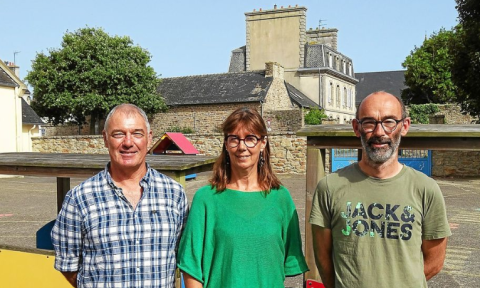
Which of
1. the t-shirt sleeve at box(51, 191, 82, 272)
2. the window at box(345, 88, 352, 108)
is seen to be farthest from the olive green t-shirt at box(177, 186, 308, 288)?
the window at box(345, 88, 352, 108)

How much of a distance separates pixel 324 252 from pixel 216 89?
33194 millimetres

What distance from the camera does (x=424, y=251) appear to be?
2549mm

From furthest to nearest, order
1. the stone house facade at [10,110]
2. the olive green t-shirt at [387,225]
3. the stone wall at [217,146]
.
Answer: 1. the stone house facade at [10,110]
2. the stone wall at [217,146]
3. the olive green t-shirt at [387,225]

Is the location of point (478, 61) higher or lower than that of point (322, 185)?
Result: higher

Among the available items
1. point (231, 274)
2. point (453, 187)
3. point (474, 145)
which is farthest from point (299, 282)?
point (453, 187)

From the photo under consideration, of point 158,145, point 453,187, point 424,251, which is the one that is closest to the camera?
point 424,251

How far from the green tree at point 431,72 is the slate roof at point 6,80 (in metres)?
31.8

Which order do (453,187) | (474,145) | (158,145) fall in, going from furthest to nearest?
(158,145)
(453,187)
(474,145)

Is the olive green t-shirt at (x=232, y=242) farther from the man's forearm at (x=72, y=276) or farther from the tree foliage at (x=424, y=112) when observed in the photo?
the tree foliage at (x=424, y=112)

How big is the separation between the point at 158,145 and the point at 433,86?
2951cm

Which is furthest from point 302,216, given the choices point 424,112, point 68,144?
point 424,112

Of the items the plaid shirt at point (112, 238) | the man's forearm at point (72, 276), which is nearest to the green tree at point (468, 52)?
the plaid shirt at point (112, 238)

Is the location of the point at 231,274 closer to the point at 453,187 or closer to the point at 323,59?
the point at 453,187

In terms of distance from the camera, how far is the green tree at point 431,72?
4072 cm
